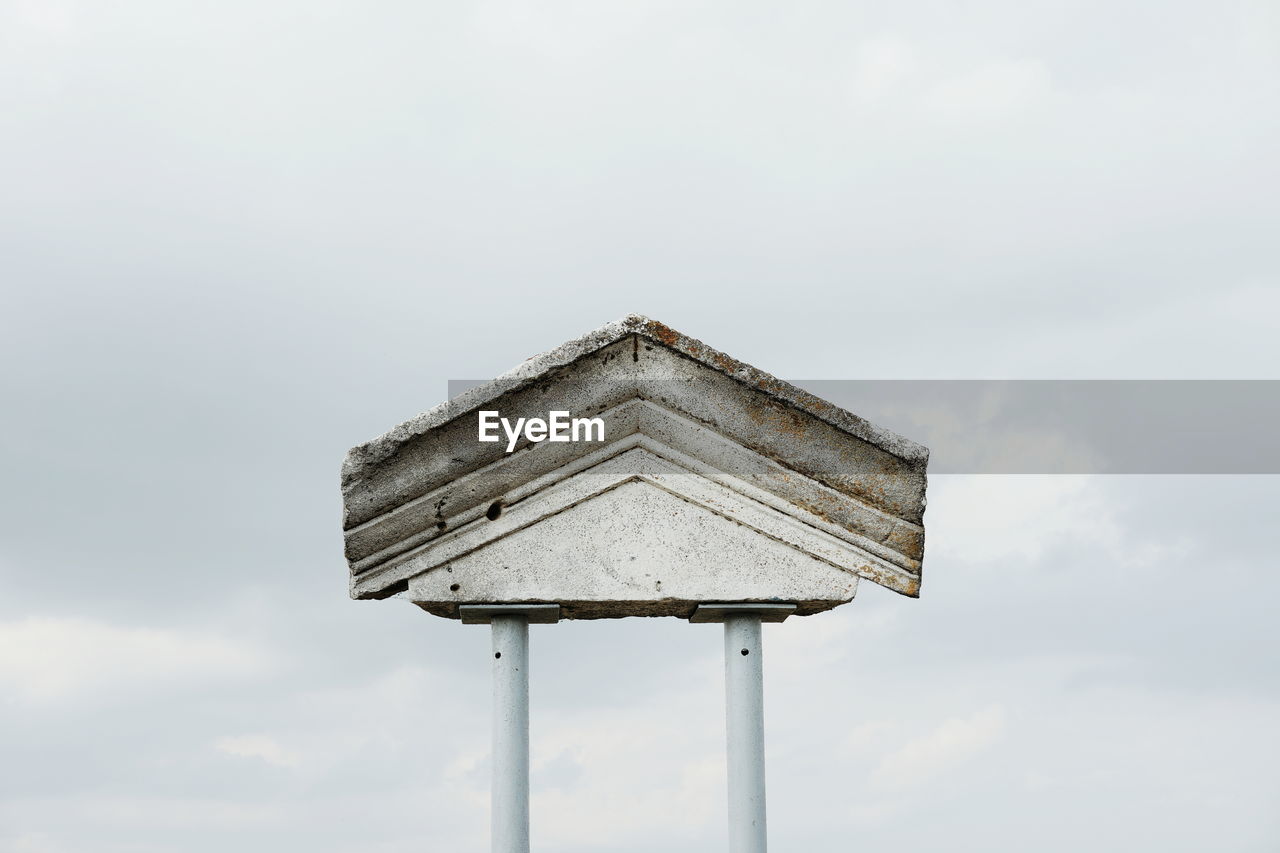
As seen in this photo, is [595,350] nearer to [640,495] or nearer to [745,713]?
[640,495]

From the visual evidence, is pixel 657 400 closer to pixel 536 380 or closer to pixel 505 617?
pixel 536 380

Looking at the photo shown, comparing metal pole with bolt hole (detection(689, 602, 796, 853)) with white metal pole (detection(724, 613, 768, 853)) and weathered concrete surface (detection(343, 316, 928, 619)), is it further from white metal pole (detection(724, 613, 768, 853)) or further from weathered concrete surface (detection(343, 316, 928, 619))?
weathered concrete surface (detection(343, 316, 928, 619))

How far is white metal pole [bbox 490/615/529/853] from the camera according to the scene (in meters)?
6.88

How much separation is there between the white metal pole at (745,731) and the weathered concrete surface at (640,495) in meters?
0.23

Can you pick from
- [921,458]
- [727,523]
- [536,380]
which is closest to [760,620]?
[727,523]

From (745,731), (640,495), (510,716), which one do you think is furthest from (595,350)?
(745,731)

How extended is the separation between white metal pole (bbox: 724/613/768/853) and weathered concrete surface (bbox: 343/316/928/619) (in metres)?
0.23

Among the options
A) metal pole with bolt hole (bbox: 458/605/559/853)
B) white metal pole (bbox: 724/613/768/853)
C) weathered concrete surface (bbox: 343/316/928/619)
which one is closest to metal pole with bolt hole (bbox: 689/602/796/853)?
white metal pole (bbox: 724/613/768/853)

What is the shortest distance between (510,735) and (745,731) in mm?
1097

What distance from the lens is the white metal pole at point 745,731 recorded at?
22.7 ft

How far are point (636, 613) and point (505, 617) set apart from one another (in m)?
0.63

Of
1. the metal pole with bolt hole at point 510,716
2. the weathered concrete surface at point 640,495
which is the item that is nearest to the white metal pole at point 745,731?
the weathered concrete surface at point 640,495

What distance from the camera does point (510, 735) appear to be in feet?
22.8

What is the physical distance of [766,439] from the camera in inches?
278
